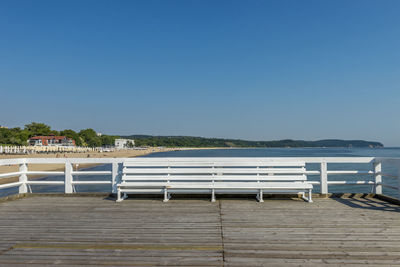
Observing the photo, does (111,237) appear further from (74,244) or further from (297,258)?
(297,258)

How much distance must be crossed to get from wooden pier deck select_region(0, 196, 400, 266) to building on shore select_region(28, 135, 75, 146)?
10793 centimetres

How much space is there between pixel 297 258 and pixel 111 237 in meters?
2.47

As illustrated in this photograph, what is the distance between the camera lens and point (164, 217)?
468cm

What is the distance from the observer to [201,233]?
382cm

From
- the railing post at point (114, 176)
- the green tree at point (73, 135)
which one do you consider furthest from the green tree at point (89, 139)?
the railing post at point (114, 176)

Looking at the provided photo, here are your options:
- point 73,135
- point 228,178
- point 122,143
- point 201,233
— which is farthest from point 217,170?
point 122,143

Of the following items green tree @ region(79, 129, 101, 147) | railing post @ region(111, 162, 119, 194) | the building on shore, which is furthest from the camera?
green tree @ region(79, 129, 101, 147)

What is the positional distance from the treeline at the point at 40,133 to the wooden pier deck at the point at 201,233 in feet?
313

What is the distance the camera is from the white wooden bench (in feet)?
19.4

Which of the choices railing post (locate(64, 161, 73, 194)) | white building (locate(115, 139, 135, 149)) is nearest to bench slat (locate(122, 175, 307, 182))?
railing post (locate(64, 161, 73, 194))

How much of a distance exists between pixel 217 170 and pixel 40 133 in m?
122

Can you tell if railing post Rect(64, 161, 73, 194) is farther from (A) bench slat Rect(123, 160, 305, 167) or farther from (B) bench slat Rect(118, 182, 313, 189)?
(B) bench slat Rect(118, 182, 313, 189)

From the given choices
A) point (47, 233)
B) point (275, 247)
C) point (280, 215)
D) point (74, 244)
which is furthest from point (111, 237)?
point (280, 215)

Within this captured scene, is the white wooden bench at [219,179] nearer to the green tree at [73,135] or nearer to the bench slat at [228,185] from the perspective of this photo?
the bench slat at [228,185]
